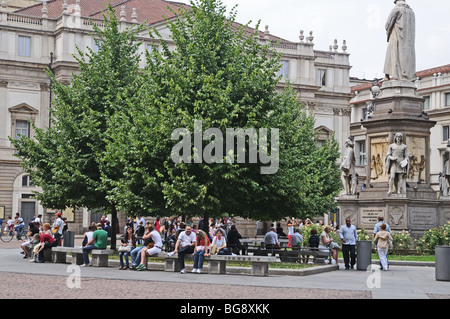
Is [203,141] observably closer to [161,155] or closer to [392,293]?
[161,155]

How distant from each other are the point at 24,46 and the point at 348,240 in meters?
45.9

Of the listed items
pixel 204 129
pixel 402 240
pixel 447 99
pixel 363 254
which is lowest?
pixel 363 254

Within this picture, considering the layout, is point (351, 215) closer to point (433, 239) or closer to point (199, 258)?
point (433, 239)

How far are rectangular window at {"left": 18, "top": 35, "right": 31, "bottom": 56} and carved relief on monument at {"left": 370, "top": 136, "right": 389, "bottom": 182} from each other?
139 ft

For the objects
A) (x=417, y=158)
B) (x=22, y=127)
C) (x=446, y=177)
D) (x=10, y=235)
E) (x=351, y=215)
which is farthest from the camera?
(x=22, y=127)

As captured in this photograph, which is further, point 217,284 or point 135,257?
point 135,257

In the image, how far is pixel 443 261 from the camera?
18953 mm

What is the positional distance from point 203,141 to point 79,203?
801 centimetres

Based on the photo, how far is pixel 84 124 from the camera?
28562mm

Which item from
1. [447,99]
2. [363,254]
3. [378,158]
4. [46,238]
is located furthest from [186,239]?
[447,99]

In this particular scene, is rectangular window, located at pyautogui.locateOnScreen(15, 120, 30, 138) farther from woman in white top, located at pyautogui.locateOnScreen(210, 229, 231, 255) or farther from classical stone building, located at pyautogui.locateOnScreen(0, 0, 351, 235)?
woman in white top, located at pyautogui.locateOnScreen(210, 229, 231, 255)

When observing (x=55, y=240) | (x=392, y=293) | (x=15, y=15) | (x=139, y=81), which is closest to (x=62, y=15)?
(x=15, y=15)

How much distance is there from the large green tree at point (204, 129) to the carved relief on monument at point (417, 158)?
384 centimetres

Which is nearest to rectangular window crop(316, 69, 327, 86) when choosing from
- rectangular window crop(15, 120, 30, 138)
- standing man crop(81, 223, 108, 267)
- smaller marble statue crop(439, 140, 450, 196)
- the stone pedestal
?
rectangular window crop(15, 120, 30, 138)
